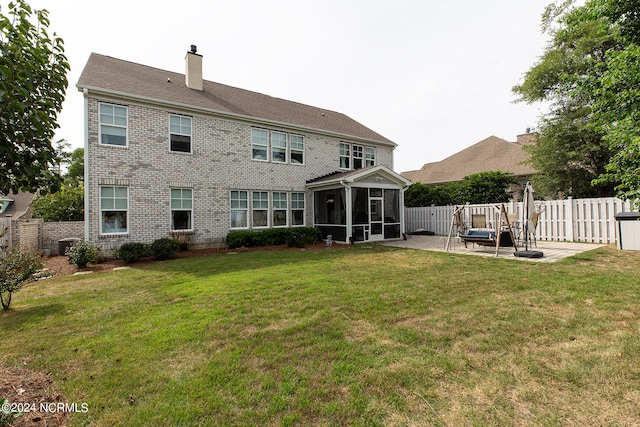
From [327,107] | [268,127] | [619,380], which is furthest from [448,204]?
[619,380]

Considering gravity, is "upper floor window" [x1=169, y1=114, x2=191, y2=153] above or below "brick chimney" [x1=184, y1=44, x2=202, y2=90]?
below

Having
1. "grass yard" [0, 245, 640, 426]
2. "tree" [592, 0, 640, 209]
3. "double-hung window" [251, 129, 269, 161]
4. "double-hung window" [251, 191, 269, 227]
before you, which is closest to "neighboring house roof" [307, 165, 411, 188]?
"double-hung window" [251, 191, 269, 227]

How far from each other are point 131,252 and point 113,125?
5.33 metres

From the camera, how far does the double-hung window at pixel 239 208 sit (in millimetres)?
13820

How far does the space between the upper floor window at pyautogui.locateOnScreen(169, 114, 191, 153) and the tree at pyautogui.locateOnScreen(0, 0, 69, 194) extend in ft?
34.7

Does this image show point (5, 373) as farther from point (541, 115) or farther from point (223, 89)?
point (541, 115)

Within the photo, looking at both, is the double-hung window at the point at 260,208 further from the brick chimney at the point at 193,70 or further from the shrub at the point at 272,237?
the brick chimney at the point at 193,70

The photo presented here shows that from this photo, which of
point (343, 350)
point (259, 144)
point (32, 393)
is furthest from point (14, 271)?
point (259, 144)

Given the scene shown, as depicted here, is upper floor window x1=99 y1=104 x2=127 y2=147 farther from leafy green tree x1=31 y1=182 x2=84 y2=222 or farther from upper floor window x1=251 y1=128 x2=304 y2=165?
upper floor window x1=251 y1=128 x2=304 y2=165

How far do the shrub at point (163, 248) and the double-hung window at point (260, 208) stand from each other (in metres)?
4.41

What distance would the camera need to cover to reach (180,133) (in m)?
12.6

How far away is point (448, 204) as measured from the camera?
19.6 m

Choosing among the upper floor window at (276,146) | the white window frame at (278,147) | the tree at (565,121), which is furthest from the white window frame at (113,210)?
the tree at (565,121)

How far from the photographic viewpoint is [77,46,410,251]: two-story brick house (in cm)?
1095
